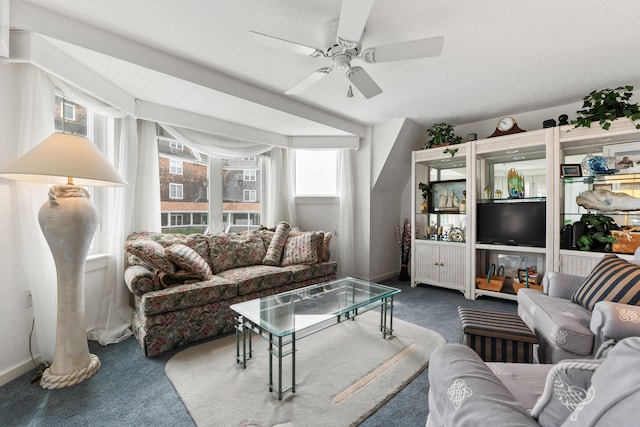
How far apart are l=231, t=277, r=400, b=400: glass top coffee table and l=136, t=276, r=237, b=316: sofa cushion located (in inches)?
17.1

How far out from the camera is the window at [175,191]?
3479 mm

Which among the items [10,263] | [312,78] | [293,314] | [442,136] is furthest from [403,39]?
[10,263]

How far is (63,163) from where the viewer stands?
1.63 meters

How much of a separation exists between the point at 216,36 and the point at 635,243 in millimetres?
4400

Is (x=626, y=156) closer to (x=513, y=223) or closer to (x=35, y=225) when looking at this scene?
(x=513, y=223)

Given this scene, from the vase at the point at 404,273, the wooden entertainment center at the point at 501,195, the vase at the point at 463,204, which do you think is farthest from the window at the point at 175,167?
the vase at the point at 463,204

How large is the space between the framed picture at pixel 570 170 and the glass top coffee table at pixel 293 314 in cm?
250

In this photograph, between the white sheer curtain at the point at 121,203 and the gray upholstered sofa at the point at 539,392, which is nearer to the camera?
the gray upholstered sofa at the point at 539,392

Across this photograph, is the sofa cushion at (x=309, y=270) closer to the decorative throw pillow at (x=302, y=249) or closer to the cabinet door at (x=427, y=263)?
the decorative throw pillow at (x=302, y=249)

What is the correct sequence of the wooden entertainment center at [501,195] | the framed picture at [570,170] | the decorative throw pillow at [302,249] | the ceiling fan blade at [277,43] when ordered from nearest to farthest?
the ceiling fan blade at [277,43] < the wooden entertainment center at [501,195] < the framed picture at [570,170] < the decorative throw pillow at [302,249]

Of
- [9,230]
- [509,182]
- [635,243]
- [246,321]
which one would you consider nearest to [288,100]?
[246,321]

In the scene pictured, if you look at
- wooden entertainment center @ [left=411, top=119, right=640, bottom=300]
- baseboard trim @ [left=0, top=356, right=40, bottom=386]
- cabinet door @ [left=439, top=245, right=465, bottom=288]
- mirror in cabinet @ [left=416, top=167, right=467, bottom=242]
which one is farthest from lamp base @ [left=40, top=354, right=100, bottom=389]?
mirror in cabinet @ [left=416, top=167, right=467, bottom=242]

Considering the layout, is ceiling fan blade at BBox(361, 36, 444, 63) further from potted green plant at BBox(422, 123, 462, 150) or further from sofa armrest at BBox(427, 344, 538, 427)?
potted green plant at BBox(422, 123, 462, 150)

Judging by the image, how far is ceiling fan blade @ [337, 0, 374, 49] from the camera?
1.40 metres
